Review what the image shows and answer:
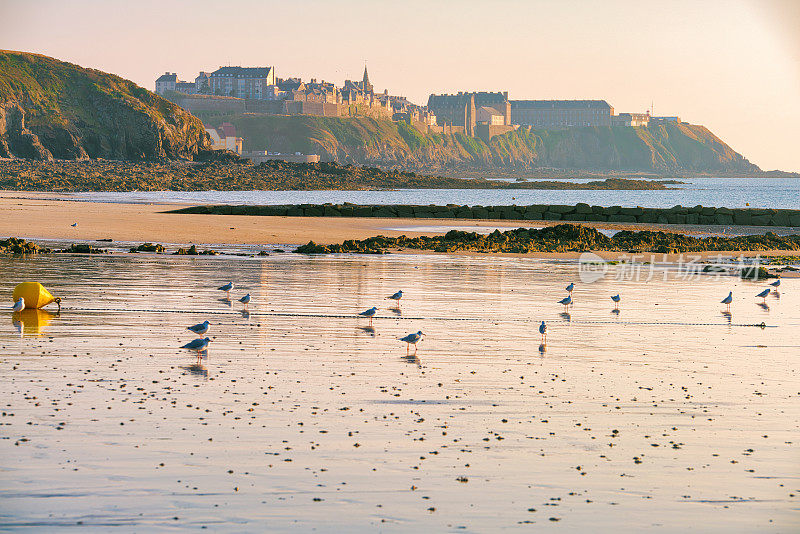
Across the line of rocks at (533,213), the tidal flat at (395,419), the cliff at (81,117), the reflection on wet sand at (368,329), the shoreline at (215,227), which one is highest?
the cliff at (81,117)

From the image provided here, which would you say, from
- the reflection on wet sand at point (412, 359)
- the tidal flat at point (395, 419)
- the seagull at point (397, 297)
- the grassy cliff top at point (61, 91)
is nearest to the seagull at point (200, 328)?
the tidal flat at point (395, 419)

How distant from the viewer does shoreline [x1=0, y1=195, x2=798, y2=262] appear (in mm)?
40594

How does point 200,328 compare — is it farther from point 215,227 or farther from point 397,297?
point 215,227

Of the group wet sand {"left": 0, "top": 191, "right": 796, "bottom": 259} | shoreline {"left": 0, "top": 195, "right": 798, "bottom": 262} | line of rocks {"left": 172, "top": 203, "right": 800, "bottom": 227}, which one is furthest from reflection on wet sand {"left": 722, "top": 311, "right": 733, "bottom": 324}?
line of rocks {"left": 172, "top": 203, "right": 800, "bottom": 227}

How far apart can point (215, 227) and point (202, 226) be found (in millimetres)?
824

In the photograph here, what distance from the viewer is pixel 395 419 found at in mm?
10883

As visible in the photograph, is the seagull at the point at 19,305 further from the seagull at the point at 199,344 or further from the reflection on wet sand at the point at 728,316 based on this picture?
the reflection on wet sand at the point at 728,316

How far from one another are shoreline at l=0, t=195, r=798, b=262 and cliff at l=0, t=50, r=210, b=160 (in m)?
88.2

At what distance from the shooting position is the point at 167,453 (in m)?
9.30

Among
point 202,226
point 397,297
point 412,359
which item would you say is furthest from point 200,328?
point 202,226

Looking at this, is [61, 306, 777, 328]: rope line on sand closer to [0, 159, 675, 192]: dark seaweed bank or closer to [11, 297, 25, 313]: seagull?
[11, 297, 25, 313]: seagull

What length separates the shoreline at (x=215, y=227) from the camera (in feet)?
133

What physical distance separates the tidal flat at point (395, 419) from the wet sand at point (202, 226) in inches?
796

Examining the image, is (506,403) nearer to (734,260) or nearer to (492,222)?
(734,260)
